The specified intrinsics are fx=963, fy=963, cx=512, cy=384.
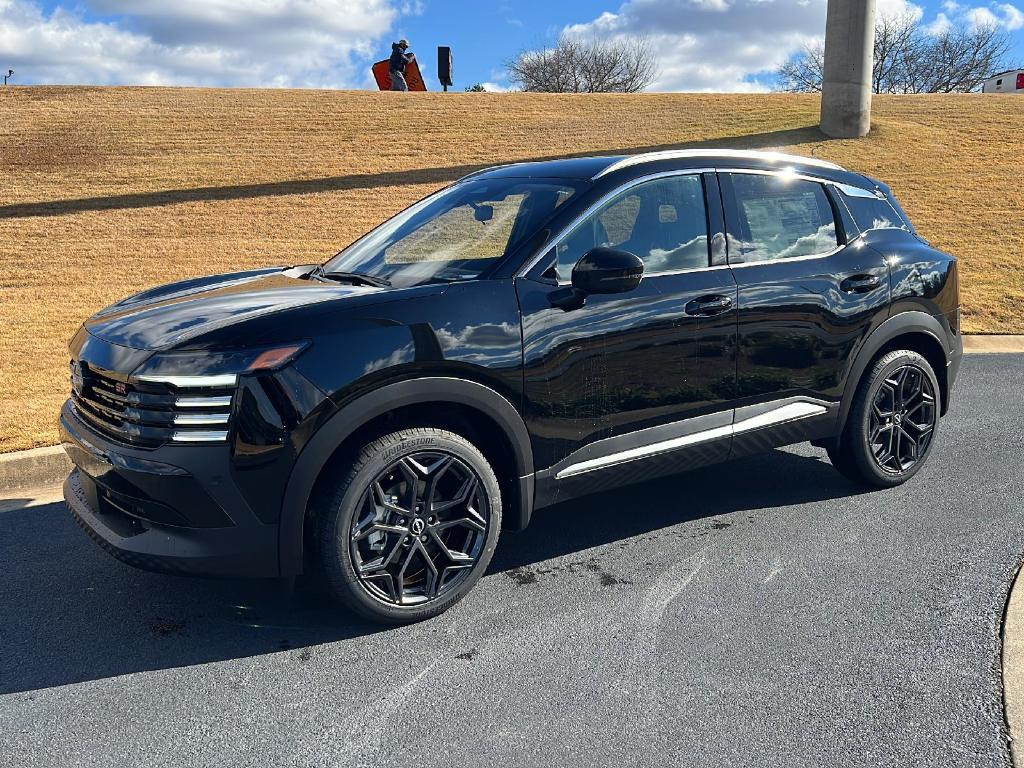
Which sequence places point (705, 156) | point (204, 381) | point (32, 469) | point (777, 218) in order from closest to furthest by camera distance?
point (204, 381)
point (705, 156)
point (777, 218)
point (32, 469)

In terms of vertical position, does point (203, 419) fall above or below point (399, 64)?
below

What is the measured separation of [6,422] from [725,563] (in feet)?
15.5

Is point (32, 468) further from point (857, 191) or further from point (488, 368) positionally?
point (857, 191)

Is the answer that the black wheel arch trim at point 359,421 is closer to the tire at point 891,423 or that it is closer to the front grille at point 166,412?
the front grille at point 166,412

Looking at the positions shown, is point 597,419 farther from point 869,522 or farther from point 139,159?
point 139,159

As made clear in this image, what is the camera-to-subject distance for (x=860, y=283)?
4.84 m

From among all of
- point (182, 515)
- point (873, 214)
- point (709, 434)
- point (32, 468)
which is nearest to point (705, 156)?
point (873, 214)

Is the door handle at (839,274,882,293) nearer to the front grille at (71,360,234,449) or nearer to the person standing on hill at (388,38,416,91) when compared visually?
the front grille at (71,360,234,449)

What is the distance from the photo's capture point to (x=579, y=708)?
10.3 feet

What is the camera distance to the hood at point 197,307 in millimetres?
3514

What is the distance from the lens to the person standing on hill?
33031 millimetres

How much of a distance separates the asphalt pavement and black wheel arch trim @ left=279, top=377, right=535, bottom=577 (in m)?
0.48

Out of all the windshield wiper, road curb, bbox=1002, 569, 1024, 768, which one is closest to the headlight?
the windshield wiper

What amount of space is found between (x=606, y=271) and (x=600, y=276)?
0.10 feet
